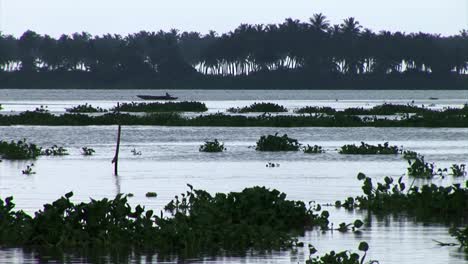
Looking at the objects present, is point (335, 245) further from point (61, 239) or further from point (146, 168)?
point (146, 168)

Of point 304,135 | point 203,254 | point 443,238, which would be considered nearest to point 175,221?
point 203,254

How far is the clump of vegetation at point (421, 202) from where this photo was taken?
21.5 meters

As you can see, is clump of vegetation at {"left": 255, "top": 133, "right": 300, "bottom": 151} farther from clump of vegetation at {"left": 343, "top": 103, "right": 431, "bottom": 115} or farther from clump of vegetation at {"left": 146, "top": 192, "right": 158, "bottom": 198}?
clump of vegetation at {"left": 343, "top": 103, "right": 431, "bottom": 115}

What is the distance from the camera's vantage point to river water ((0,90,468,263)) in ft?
56.6

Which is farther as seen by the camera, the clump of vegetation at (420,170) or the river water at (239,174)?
the clump of vegetation at (420,170)

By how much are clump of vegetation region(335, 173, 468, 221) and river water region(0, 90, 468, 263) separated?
0.62 metres

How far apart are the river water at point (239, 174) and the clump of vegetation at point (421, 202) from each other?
0.62 m

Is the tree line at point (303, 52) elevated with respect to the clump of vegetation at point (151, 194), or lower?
elevated

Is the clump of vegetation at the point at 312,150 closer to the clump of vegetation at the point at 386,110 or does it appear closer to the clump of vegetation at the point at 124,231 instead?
the clump of vegetation at the point at 124,231

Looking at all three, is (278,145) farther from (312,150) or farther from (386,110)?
(386,110)

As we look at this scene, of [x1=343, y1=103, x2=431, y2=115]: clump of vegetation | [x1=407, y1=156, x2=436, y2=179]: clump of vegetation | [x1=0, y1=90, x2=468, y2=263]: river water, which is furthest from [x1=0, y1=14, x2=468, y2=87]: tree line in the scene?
[x1=407, y1=156, x2=436, y2=179]: clump of vegetation

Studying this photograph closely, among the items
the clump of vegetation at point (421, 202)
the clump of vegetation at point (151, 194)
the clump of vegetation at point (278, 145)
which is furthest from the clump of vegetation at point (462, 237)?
the clump of vegetation at point (278, 145)

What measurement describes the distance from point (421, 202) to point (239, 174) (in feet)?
36.7

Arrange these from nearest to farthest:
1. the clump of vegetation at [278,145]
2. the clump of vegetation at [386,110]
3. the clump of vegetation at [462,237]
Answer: the clump of vegetation at [462,237]
the clump of vegetation at [278,145]
the clump of vegetation at [386,110]
